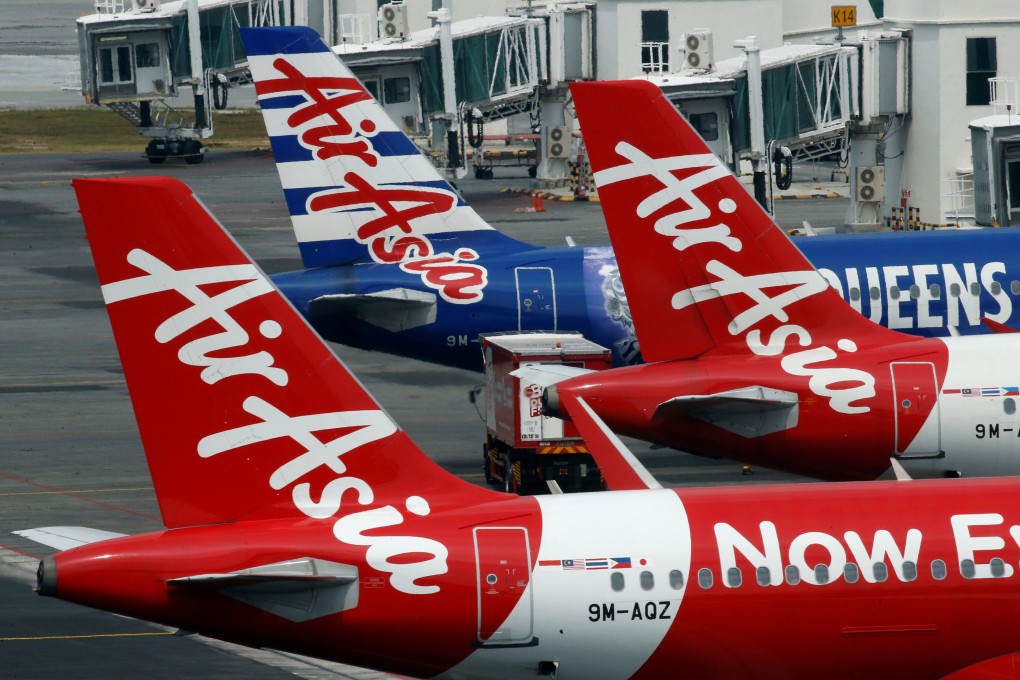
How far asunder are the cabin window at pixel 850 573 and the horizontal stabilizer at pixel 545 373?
12.9 meters

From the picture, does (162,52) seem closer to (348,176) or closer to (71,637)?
(348,176)

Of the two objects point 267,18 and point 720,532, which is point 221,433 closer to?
point 720,532

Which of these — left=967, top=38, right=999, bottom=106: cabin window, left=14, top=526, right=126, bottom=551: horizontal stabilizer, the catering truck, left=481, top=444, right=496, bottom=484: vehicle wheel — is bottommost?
left=481, top=444, right=496, bottom=484: vehicle wheel

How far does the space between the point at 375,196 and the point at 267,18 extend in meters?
65.2

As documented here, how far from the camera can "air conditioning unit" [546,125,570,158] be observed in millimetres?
91312

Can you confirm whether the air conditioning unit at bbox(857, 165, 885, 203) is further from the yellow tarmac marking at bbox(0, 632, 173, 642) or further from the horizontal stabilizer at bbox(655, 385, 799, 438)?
the yellow tarmac marking at bbox(0, 632, 173, 642)

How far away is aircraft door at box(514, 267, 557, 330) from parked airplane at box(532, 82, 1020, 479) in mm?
9031

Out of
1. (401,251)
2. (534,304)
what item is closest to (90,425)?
(401,251)

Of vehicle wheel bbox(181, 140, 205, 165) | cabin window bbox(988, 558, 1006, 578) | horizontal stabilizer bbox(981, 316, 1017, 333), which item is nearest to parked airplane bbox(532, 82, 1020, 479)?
horizontal stabilizer bbox(981, 316, 1017, 333)

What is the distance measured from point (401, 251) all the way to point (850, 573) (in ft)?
72.3

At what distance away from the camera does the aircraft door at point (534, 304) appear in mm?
38875

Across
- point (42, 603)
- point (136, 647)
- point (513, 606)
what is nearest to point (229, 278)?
point (513, 606)

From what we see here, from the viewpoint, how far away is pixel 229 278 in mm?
18234

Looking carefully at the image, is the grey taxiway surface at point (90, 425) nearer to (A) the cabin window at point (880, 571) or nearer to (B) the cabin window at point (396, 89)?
(B) the cabin window at point (396, 89)
